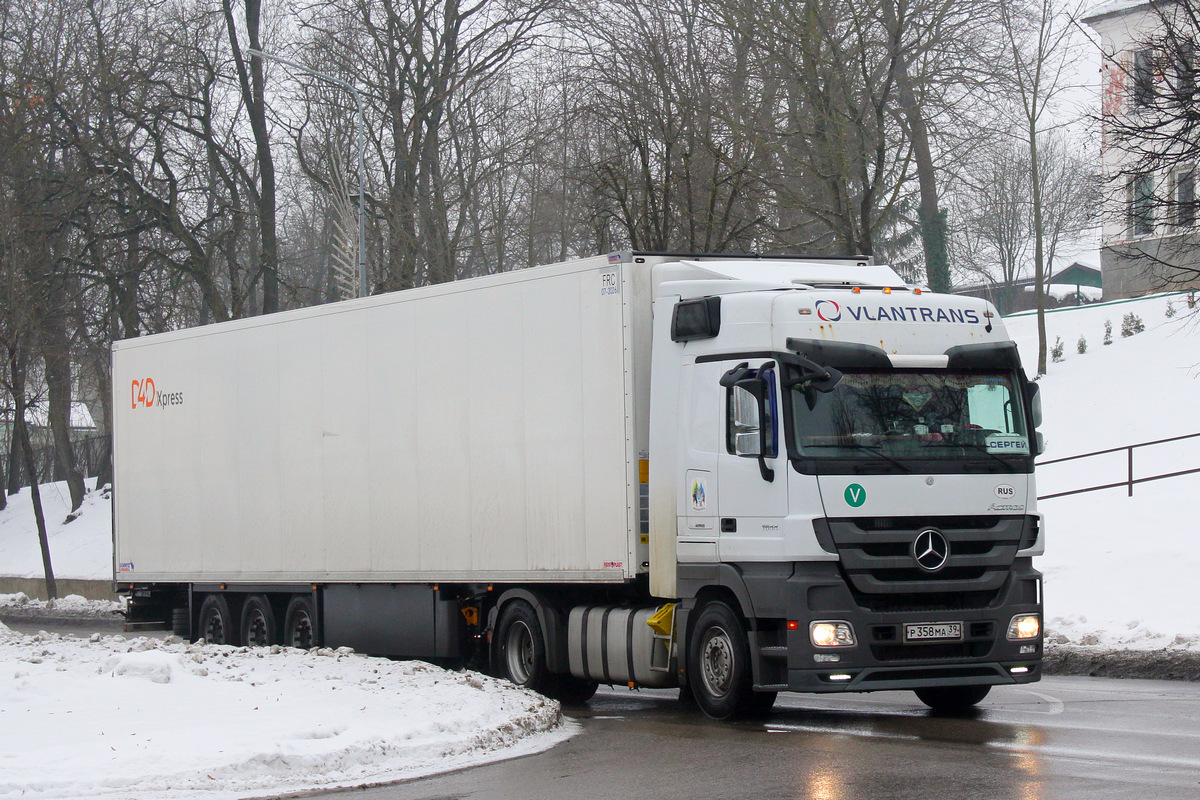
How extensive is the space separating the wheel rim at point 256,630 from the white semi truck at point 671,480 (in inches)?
37.9

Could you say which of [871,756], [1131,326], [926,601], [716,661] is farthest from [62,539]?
[871,756]

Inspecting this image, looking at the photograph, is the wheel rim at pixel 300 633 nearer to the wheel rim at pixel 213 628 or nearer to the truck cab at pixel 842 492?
the wheel rim at pixel 213 628

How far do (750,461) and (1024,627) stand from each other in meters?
2.41

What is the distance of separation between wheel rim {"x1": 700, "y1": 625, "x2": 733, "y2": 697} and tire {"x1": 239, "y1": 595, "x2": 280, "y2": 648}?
22.5 feet

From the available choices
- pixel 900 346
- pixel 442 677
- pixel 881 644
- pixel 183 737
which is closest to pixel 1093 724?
pixel 881 644

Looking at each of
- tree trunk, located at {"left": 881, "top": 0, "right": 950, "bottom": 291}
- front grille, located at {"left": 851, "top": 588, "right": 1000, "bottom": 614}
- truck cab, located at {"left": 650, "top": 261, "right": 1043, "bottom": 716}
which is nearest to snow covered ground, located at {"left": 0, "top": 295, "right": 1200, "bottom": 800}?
truck cab, located at {"left": 650, "top": 261, "right": 1043, "bottom": 716}

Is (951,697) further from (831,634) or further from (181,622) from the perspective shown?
(181,622)

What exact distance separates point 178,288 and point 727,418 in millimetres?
25576

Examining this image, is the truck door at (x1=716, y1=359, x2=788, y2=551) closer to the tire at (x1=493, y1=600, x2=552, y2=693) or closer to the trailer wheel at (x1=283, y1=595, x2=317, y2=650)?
the tire at (x1=493, y1=600, x2=552, y2=693)

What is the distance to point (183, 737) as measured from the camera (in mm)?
9438

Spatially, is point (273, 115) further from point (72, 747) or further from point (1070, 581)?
point (72, 747)

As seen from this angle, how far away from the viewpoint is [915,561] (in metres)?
10.7

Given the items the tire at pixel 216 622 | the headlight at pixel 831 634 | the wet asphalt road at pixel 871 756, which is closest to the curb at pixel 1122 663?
the wet asphalt road at pixel 871 756

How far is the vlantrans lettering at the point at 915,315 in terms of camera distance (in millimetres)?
11234
